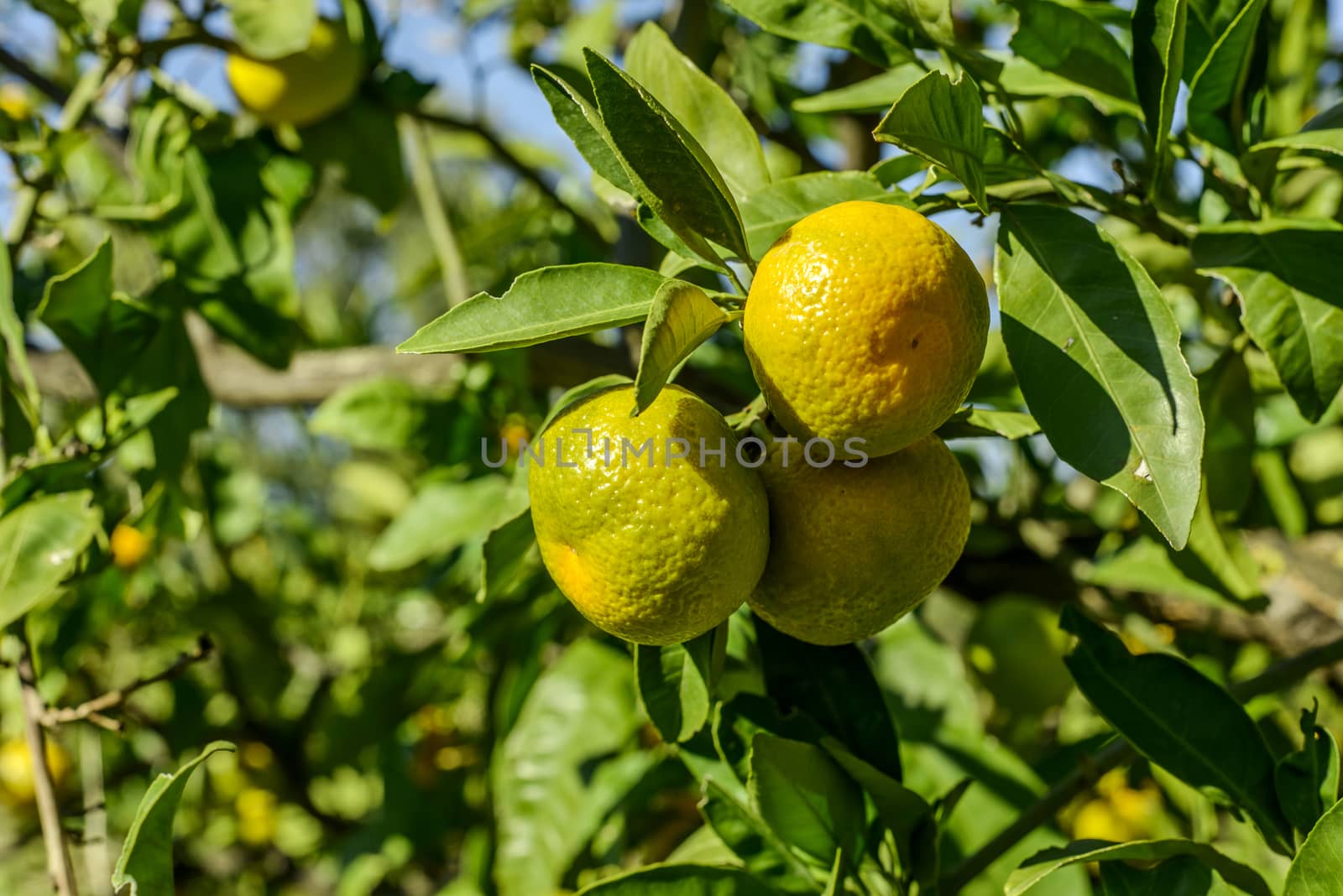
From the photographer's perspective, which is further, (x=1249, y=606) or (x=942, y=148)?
(x=1249, y=606)

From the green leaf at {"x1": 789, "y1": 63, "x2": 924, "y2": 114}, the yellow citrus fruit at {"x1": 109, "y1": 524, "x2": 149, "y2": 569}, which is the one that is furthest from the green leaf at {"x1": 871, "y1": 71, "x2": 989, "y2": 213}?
the yellow citrus fruit at {"x1": 109, "y1": 524, "x2": 149, "y2": 569}

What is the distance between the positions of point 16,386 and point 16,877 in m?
1.62

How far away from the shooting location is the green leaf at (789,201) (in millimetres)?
606

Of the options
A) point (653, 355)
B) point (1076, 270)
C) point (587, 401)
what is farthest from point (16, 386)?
point (1076, 270)

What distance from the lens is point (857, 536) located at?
22.4 inches

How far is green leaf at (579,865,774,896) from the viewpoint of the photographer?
67 cm

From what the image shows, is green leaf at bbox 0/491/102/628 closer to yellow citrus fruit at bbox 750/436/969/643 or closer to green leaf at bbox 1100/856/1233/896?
yellow citrus fruit at bbox 750/436/969/643

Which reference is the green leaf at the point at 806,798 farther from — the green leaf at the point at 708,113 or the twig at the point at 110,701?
the twig at the point at 110,701

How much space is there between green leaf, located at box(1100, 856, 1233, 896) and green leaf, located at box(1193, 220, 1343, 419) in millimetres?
265

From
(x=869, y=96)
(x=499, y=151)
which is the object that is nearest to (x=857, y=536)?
(x=869, y=96)

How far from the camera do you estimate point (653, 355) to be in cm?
46

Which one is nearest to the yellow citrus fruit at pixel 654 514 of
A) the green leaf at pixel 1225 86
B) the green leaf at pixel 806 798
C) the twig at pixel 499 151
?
the green leaf at pixel 806 798

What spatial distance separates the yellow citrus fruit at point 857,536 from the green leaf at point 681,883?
183 millimetres

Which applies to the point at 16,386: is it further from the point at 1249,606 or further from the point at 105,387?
the point at 1249,606
